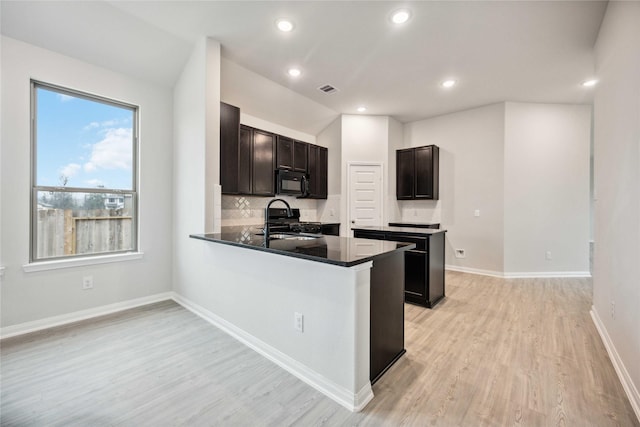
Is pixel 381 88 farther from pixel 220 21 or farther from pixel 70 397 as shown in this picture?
pixel 70 397

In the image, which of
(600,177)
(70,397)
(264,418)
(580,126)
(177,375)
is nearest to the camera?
(264,418)

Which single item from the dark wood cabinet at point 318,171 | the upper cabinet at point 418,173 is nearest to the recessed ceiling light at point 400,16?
the dark wood cabinet at point 318,171

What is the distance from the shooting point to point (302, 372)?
1821 millimetres

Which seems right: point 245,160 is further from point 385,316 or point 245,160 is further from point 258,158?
point 385,316

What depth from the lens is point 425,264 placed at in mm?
3057

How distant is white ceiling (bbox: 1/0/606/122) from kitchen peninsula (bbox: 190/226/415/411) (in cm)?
217

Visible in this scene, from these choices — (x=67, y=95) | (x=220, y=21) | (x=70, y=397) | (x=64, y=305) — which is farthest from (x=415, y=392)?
(x=67, y=95)

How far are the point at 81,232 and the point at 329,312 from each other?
2.90m

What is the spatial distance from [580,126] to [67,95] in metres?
7.21

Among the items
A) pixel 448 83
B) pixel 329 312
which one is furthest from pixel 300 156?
pixel 329 312

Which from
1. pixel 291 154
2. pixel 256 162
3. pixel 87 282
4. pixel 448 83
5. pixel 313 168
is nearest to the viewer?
pixel 87 282

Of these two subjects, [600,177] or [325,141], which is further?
[325,141]

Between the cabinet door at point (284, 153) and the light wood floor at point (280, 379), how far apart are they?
266 centimetres

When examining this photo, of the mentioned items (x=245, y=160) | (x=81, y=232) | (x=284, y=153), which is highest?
(x=284, y=153)
